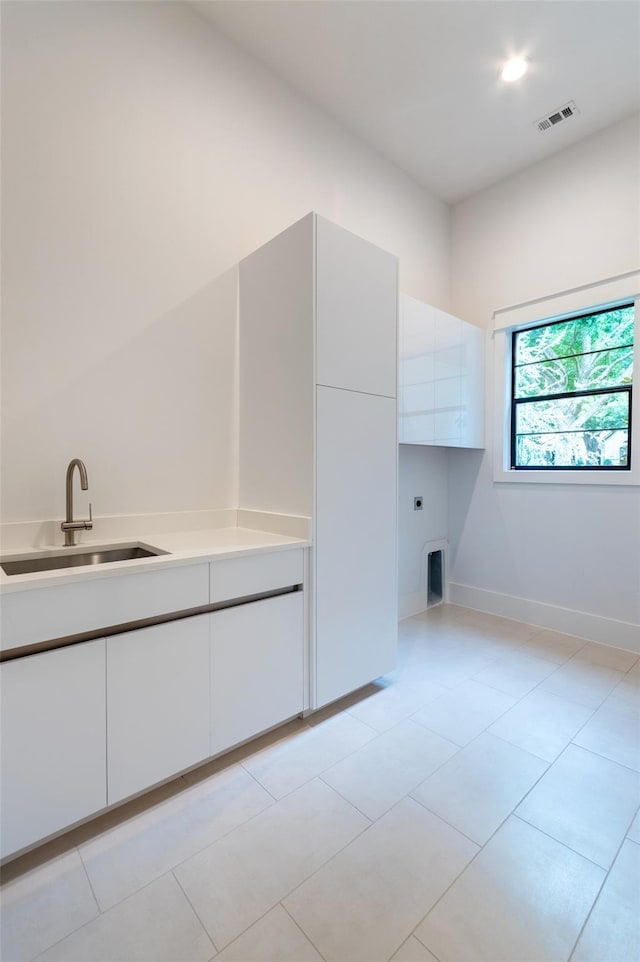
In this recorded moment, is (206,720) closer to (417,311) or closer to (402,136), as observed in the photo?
(417,311)

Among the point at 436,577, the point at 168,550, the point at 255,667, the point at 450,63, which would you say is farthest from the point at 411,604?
the point at 450,63

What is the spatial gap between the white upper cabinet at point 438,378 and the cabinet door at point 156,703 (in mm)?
1772

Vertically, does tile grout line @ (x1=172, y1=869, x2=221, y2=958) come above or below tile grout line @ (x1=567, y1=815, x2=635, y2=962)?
above

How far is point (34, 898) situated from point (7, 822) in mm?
209

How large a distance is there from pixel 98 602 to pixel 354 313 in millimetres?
1653

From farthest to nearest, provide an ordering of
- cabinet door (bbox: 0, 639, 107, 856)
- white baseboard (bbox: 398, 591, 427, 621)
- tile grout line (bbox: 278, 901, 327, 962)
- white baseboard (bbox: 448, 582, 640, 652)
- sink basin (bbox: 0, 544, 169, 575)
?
white baseboard (bbox: 398, 591, 427, 621) → white baseboard (bbox: 448, 582, 640, 652) → sink basin (bbox: 0, 544, 169, 575) → cabinet door (bbox: 0, 639, 107, 856) → tile grout line (bbox: 278, 901, 327, 962)

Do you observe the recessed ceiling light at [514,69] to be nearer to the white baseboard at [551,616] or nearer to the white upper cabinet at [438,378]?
the white upper cabinet at [438,378]

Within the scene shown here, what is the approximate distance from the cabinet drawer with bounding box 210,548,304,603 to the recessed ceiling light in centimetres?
296

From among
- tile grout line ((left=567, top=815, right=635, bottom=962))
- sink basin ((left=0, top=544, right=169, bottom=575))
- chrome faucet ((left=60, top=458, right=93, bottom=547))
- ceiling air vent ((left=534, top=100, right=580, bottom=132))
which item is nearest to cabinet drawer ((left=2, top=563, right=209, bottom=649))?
sink basin ((left=0, top=544, right=169, bottom=575))

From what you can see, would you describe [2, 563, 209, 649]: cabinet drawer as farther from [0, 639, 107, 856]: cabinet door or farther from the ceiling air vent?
the ceiling air vent

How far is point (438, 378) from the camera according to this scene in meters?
2.94

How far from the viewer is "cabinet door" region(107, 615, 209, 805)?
1.36m

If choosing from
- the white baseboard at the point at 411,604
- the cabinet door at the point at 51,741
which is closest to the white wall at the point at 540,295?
the white baseboard at the point at 411,604

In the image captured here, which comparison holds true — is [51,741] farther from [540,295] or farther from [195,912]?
[540,295]
